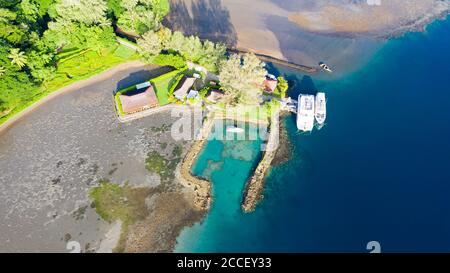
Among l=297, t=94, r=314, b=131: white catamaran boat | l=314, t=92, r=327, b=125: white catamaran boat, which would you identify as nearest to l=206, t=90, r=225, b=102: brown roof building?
l=297, t=94, r=314, b=131: white catamaran boat

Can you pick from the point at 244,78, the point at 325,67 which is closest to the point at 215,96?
the point at 244,78

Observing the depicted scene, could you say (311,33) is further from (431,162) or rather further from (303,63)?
(431,162)

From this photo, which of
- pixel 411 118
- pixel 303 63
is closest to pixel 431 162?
pixel 411 118

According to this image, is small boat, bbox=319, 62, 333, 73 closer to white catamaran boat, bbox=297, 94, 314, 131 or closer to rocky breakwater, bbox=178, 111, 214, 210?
white catamaran boat, bbox=297, 94, 314, 131

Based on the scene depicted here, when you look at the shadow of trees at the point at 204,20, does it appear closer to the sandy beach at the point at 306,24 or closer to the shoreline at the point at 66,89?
the sandy beach at the point at 306,24

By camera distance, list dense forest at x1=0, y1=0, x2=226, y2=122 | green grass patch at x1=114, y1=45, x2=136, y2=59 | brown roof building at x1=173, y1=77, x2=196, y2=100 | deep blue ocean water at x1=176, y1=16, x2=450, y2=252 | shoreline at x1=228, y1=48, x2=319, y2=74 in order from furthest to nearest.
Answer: shoreline at x1=228, y1=48, x2=319, y2=74
green grass patch at x1=114, y1=45, x2=136, y2=59
brown roof building at x1=173, y1=77, x2=196, y2=100
dense forest at x1=0, y1=0, x2=226, y2=122
deep blue ocean water at x1=176, y1=16, x2=450, y2=252

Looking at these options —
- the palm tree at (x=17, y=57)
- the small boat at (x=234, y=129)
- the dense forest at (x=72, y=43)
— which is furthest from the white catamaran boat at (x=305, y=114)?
the palm tree at (x=17, y=57)
